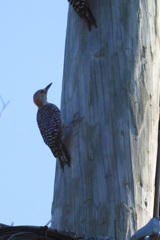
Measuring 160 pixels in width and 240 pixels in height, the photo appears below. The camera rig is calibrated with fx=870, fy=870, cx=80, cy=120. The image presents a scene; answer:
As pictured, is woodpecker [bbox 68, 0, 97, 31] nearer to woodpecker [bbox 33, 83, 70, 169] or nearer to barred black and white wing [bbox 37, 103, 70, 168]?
woodpecker [bbox 33, 83, 70, 169]

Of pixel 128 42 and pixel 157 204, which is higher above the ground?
pixel 128 42

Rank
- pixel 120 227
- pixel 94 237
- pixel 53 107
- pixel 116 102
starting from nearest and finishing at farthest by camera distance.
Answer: pixel 94 237 < pixel 120 227 < pixel 116 102 < pixel 53 107

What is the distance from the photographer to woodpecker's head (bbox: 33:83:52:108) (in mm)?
9742

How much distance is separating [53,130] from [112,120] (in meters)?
1.68

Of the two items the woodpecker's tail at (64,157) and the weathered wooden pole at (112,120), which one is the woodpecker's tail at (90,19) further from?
the woodpecker's tail at (64,157)

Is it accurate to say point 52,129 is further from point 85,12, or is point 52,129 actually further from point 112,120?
point 112,120

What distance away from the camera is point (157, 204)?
226 inches

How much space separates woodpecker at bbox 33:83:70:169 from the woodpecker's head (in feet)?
4.10

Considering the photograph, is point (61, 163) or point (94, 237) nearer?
point (94, 237)

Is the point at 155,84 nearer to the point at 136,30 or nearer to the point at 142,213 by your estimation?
the point at 136,30

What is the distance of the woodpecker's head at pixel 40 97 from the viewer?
9.74 m

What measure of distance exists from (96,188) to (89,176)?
0.12m

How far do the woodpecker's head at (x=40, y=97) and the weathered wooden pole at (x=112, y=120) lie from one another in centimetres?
341

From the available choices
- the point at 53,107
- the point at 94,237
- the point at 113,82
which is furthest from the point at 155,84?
the point at 53,107
